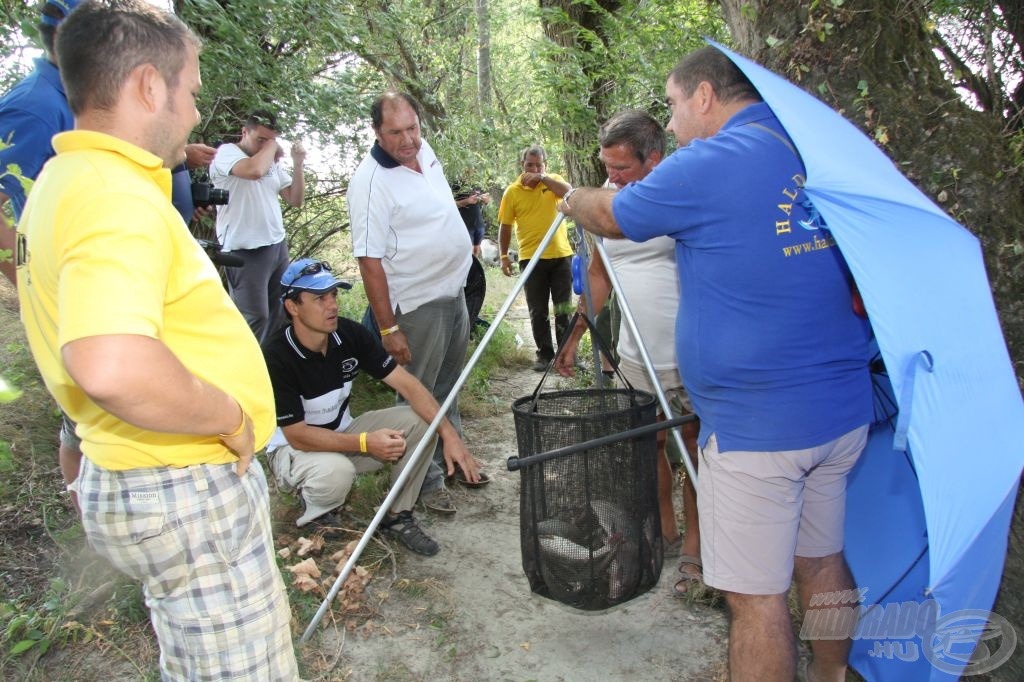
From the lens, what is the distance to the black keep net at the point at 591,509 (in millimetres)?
2619

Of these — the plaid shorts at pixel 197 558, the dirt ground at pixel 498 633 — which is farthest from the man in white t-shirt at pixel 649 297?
the plaid shorts at pixel 197 558

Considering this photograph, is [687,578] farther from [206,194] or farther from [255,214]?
[255,214]

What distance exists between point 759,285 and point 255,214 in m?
3.70

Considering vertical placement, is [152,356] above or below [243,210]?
below

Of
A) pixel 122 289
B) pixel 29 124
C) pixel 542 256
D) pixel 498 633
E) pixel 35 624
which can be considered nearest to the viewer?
pixel 122 289

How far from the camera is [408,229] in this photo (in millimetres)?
3672

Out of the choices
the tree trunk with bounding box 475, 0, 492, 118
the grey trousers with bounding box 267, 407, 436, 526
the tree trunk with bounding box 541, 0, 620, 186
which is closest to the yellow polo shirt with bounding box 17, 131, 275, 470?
the grey trousers with bounding box 267, 407, 436, 526

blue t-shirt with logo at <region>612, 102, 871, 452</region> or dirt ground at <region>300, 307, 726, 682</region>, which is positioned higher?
blue t-shirt with logo at <region>612, 102, 871, 452</region>

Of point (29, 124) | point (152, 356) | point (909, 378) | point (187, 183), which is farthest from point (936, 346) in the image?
point (187, 183)

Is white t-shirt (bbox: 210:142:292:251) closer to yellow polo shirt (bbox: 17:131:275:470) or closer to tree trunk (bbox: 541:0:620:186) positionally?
tree trunk (bbox: 541:0:620:186)

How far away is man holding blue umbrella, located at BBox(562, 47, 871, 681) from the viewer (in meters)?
1.97

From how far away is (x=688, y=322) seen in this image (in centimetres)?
215

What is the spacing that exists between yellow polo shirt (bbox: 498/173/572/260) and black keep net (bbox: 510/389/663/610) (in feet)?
13.5

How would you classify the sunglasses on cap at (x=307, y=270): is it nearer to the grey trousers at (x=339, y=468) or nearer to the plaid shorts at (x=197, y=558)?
the grey trousers at (x=339, y=468)
